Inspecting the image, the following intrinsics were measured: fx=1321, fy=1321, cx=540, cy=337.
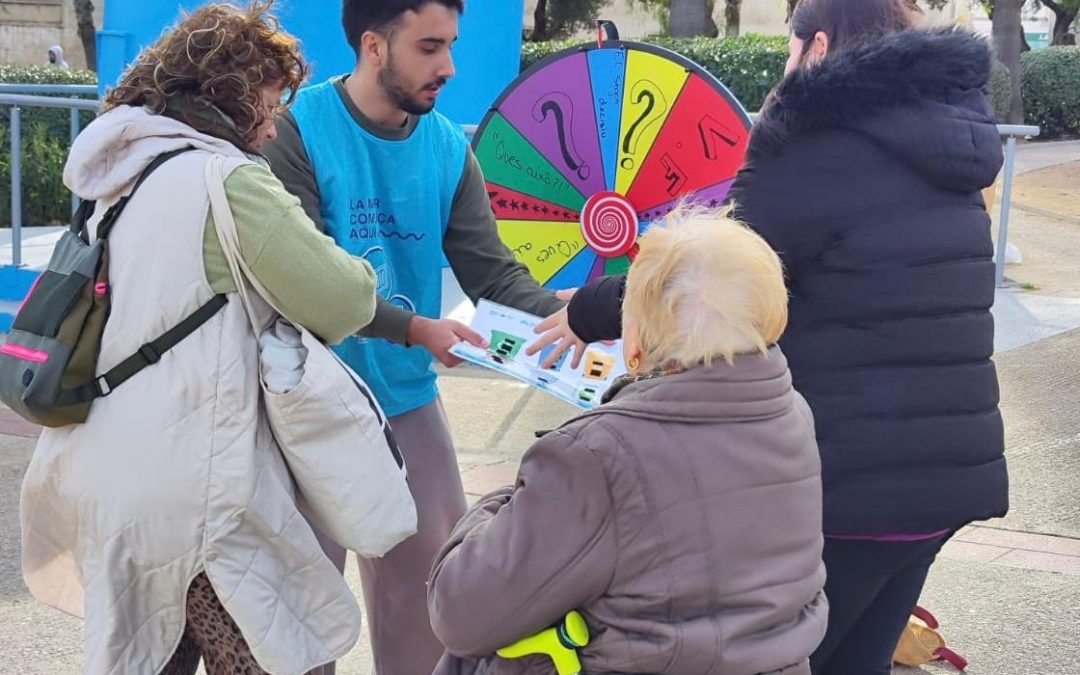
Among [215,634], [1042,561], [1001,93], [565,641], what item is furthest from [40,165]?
[1001,93]

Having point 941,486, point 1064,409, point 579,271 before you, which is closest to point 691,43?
point 1064,409

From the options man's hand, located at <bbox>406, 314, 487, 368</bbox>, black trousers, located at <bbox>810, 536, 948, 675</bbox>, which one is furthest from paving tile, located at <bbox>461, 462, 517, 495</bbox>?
black trousers, located at <bbox>810, 536, 948, 675</bbox>

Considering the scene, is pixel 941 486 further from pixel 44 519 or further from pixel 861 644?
pixel 44 519

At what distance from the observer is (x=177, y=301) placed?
2.37 meters

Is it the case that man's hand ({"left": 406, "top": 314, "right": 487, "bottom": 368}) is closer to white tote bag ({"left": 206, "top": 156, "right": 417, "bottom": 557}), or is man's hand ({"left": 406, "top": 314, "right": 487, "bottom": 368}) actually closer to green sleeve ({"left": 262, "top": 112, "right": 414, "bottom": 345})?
green sleeve ({"left": 262, "top": 112, "right": 414, "bottom": 345})

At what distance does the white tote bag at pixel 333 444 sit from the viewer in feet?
7.86

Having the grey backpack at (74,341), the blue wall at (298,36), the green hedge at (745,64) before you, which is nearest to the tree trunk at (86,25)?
the green hedge at (745,64)

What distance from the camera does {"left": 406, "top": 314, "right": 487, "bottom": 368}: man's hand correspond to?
119 inches

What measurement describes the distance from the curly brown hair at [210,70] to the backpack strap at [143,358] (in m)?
0.36

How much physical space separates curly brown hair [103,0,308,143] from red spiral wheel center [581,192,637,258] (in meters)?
1.16

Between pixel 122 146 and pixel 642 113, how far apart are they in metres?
1.55

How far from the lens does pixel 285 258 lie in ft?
7.81

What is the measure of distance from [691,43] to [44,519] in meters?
15.5

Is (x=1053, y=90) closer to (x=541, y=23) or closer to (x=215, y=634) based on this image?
(x=541, y=23)
